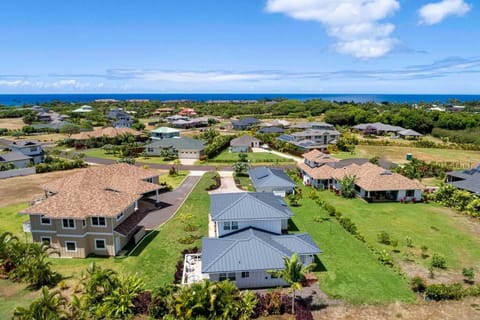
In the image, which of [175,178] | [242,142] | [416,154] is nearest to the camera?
[175,178]

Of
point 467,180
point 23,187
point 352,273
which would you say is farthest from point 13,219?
point 467,180

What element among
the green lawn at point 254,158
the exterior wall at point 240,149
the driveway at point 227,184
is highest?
the exterior wall at point 240,149

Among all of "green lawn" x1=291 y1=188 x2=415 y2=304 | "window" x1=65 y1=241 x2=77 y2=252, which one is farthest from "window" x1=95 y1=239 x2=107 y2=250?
"green lawn" x1=291 y1=188 x2=415 y2=304

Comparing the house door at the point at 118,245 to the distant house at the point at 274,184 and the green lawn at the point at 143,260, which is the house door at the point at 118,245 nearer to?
the green lawn at the point at 143,260

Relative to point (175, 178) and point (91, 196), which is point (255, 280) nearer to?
point (91, 196)

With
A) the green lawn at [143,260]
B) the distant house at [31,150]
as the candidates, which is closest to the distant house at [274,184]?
the green lawn at [143,260]
